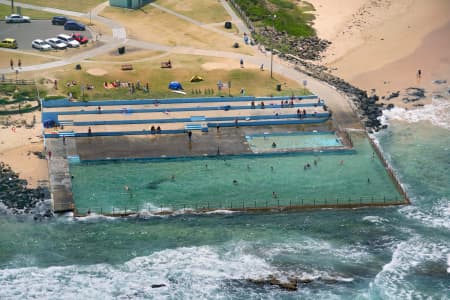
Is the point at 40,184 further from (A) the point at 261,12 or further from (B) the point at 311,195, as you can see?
(A) the point at 261,12

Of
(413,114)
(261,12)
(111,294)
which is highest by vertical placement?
(261,12)

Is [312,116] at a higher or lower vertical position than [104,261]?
higher

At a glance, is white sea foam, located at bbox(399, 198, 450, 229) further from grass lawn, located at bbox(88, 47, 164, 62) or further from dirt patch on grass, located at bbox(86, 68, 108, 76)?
grass lawn, located at bbox(88, 47, 164, 62)

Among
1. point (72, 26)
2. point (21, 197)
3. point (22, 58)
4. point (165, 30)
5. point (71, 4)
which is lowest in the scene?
point (21, 197)

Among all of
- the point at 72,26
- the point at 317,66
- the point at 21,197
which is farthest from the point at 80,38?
the point at 21,197

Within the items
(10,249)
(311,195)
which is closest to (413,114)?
(311,195)

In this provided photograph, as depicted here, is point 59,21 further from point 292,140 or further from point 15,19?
point 292,140
